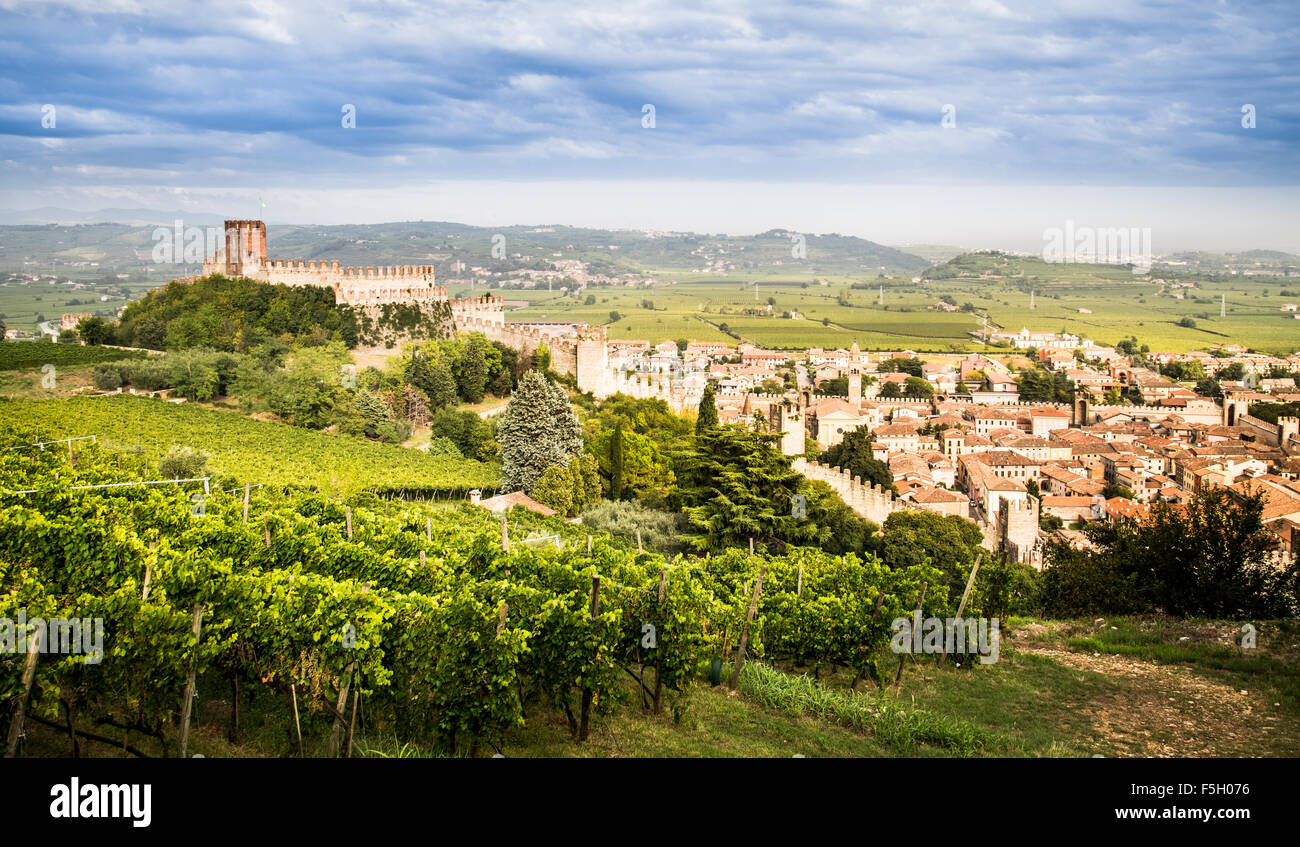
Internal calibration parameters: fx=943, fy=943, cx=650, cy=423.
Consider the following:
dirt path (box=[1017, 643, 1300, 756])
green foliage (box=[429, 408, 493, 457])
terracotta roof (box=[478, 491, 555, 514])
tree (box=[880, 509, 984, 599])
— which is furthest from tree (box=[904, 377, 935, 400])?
dirt path (box=[1017, 643, 1300, 756])

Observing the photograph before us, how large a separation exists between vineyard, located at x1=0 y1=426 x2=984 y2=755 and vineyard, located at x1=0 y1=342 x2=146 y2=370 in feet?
71.7

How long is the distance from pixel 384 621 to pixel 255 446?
18.7 metres

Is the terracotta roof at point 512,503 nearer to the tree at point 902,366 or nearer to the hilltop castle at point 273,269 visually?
the hilltop castle at point 273,269

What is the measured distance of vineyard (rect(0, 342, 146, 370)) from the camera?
3117 cm

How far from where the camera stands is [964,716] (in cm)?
986

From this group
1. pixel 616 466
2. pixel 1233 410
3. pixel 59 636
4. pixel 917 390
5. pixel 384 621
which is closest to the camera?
pixel 59 636

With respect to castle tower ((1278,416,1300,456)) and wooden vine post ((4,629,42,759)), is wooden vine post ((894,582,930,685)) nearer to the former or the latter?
wooden vine post ((4,629,42,759))

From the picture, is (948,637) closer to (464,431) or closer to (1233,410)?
(464,431)

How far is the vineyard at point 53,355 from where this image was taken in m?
31.2

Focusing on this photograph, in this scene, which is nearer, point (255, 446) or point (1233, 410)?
point (255, 446)

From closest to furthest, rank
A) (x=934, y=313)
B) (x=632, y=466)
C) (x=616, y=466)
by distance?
1. (x=616, y=466)
2. (x=632, y=466)
3. (x=934, y=313)

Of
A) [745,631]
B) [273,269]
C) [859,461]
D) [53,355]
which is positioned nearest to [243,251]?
[273,269]
